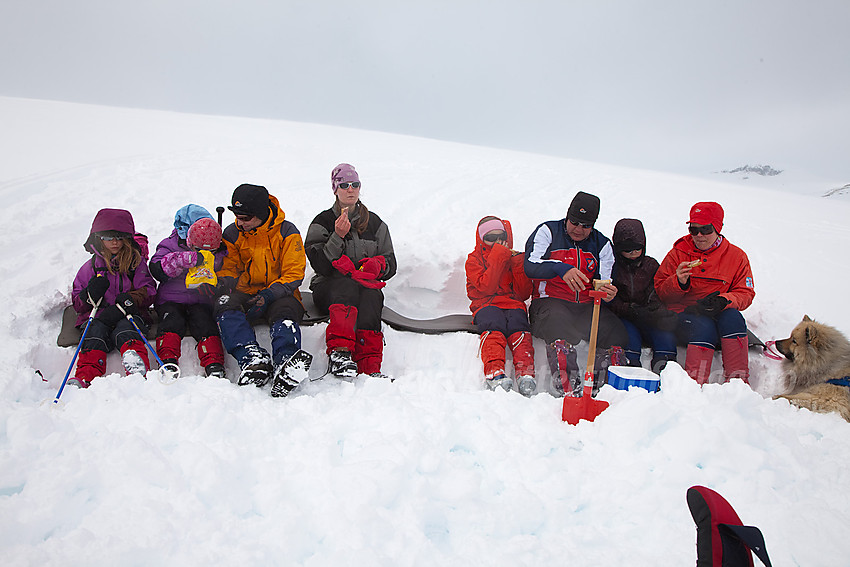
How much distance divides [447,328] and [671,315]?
1932mm

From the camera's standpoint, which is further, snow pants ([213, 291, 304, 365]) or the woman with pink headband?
the woman with pink headband

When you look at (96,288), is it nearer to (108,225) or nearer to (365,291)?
(108,225)

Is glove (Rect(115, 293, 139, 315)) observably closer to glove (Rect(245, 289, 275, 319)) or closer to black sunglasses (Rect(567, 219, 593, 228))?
glove (Rect(245, 289, 275, 319))

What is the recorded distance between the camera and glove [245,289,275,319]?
3637 millimetres

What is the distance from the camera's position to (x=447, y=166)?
29.2 ft

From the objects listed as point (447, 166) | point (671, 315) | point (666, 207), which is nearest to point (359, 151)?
point (447, 166)

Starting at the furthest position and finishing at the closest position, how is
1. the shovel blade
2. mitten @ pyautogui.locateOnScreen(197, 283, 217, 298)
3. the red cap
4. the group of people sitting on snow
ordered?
the red cap < mitten @ pyautogui.locateOnScreen(197, 283, 217, 298) < the group of people sitting on snow < the shovel blade

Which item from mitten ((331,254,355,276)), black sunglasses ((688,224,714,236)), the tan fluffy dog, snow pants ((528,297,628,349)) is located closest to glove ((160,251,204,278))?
mitten ((331,254,355,276))

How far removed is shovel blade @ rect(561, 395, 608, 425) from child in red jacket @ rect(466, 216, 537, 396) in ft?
2.62

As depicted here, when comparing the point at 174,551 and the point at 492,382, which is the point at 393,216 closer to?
the point at 492,382

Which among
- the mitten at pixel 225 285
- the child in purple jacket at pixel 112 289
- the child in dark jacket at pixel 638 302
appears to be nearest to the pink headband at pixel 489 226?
the child in dark jacket at pixel 638 302

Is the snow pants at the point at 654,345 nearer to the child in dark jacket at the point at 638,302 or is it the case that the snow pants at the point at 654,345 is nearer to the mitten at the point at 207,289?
the child in dark jacket at the point at 638,302

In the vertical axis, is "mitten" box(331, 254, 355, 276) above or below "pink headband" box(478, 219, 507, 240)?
below

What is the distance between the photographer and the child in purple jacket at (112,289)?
3.40 metres
